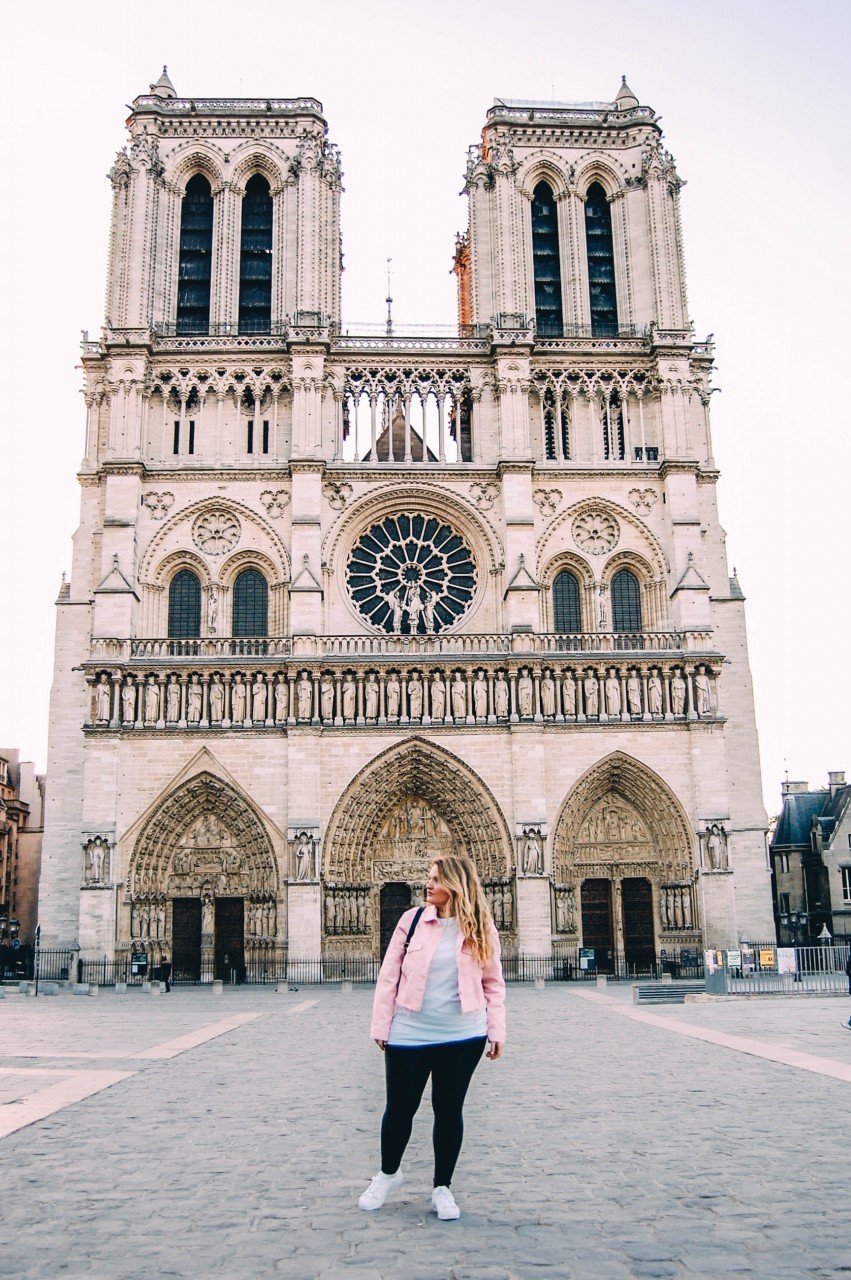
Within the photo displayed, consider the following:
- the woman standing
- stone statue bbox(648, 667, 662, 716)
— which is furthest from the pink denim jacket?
stone statue bbox(648, 667, 662, 716)

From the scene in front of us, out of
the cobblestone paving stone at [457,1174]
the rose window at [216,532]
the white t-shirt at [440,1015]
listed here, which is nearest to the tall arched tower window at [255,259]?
the rose window at [216,532]

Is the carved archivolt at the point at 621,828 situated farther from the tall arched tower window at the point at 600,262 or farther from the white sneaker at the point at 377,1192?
the white sneaker at the point at 377,1192

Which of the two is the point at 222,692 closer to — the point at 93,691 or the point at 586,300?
the point at 93,691

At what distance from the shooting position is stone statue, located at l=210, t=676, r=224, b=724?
3156 centimetres

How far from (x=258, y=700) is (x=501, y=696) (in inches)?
249

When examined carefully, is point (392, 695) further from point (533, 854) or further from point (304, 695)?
point (533, 854)

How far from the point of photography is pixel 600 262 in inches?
1491

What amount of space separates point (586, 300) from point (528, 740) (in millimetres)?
14122

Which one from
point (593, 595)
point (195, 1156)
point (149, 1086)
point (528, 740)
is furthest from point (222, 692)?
point (195, 1156)

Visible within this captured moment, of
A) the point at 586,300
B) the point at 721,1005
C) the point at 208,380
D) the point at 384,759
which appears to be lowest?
the point at 721,1005

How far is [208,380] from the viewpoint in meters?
34.9

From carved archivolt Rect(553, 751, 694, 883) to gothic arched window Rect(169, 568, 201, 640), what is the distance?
11417 mm

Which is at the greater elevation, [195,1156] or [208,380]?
Result: [208,380]

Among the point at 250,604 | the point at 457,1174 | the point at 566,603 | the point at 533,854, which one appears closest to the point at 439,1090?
the point at 457,1174
